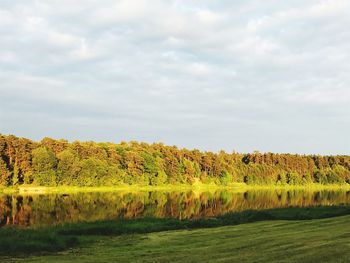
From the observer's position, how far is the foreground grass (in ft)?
58.2

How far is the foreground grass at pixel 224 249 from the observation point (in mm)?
17734

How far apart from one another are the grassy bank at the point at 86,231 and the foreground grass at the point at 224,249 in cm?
179

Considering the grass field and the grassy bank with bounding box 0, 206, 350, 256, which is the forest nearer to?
the grassy bank with bounding box 0, 206, 350, 256

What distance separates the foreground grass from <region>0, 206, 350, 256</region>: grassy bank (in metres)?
1.79

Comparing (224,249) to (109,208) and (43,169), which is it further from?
(43,169)

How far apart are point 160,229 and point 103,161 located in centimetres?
12518

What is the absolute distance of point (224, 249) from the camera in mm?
21344

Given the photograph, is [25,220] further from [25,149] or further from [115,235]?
[25,149]

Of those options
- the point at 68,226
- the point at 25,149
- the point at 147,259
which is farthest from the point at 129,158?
the point at 147,259

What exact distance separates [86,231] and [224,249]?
1735 cm

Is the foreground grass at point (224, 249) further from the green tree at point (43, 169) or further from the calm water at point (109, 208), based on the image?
the green tree at point (43, 169)

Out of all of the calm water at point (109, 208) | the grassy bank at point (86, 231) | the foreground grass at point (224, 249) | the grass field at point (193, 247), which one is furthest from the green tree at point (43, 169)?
the foreground grass at point (224, 249)

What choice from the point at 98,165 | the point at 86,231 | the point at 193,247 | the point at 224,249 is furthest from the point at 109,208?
the point at 98,165

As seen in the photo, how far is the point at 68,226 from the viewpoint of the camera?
38219 mm
